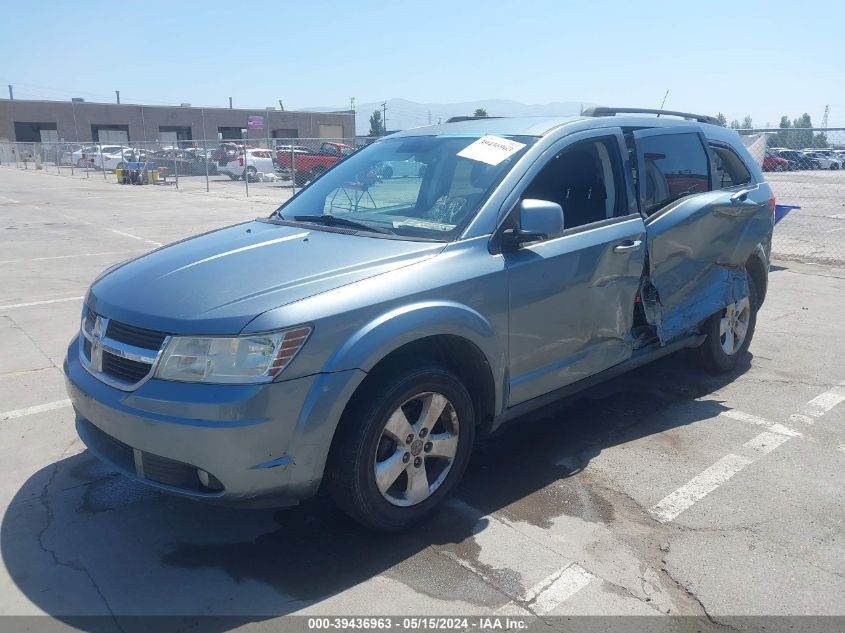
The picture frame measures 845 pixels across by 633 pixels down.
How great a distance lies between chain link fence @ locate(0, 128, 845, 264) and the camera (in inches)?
481

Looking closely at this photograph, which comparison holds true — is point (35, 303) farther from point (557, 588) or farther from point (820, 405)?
point (820, 405)

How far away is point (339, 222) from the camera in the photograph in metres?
4.17

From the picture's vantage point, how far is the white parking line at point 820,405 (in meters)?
5.02

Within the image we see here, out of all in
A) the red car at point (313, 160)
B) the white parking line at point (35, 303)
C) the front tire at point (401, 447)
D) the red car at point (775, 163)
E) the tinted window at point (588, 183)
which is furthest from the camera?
the red car at point (313, 160)

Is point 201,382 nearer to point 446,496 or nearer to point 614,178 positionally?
point 446,496

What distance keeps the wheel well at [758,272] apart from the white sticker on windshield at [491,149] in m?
2.68

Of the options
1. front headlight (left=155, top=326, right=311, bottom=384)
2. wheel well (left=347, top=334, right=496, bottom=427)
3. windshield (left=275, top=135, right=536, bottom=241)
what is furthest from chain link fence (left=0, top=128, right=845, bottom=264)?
front headlight (left=155, top=326, right=311, bottom=384)

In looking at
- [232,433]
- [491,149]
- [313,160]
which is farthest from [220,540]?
[313,160]

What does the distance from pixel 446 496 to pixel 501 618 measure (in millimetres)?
823

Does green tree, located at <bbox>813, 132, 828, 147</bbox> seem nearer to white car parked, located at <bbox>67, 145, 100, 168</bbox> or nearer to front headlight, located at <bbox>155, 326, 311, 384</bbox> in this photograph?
front headlight, located at <bbox>155, 326, 311, 384</bbox>

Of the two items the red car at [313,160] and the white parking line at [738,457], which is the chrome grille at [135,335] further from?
the red car at [313,160]

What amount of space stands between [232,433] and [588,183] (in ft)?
8.83

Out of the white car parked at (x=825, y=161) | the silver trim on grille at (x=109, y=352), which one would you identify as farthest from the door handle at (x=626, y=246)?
the white car parked at (x=825, y=161)

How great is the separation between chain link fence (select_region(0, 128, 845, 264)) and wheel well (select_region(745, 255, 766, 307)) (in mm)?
3112
